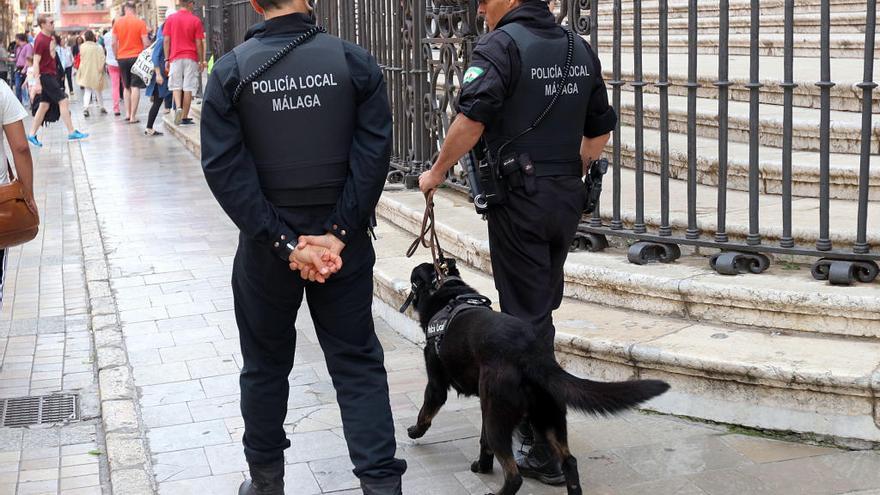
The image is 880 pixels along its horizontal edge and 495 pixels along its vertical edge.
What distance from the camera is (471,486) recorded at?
437 centimetres

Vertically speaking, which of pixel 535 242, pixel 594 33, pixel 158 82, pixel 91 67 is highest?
pixel 594 33

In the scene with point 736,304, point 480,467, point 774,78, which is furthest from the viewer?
point 774,78

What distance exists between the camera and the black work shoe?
171 inches

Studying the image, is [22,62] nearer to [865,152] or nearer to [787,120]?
[787,120]

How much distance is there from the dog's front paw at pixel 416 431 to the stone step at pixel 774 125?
2953mm

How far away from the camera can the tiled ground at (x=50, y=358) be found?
4.83 m

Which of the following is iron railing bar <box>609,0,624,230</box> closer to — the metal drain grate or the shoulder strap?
the shoulder strap

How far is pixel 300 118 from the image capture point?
375 centimetres

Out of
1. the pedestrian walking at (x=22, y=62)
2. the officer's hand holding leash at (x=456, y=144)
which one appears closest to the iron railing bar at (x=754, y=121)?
the officer's hand holding leash at (x=456, y=144)

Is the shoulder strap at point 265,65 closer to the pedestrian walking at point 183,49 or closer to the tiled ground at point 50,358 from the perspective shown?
the tiled ground at point 50,358

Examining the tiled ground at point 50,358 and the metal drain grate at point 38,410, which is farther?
the metal drain grate at point 38,410

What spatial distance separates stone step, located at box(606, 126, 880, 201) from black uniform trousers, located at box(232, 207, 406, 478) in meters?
3.12

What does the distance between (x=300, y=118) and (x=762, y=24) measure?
261 inches

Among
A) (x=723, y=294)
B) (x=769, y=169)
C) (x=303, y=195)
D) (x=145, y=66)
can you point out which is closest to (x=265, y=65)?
(x=303, y=195)
